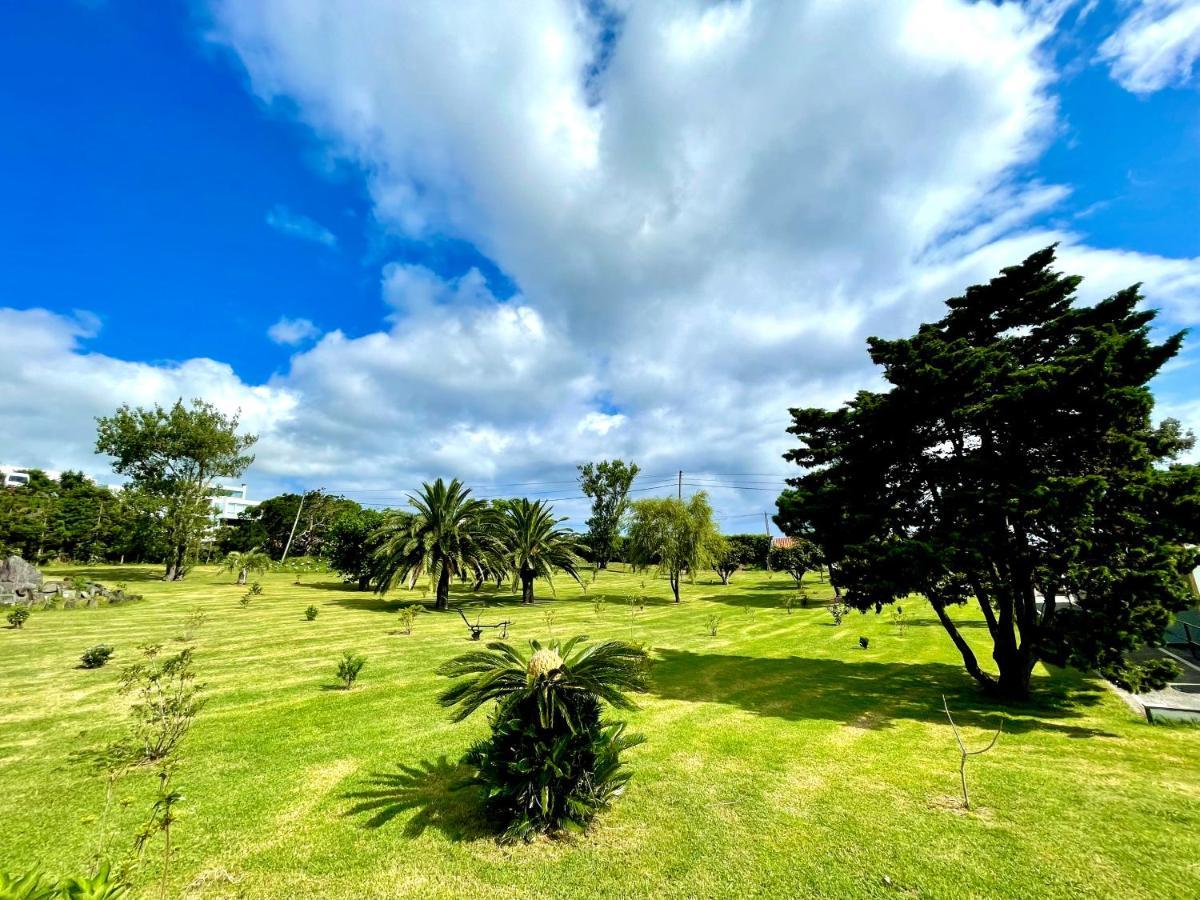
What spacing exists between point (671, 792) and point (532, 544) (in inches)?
1221

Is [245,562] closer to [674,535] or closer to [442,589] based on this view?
[442,589]

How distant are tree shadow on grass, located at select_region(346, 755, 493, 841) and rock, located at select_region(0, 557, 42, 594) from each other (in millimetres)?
36483

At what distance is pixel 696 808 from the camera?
8.32 metres

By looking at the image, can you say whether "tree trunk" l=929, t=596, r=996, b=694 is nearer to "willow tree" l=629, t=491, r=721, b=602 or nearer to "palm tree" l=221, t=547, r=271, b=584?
"willow tree" l=629, t=491, r=721, b=602

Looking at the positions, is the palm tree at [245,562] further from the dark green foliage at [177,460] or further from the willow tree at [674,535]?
the willow tree at [674,535]

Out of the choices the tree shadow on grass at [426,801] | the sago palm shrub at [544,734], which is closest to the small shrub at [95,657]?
the tree shadow on grass at [426,801]

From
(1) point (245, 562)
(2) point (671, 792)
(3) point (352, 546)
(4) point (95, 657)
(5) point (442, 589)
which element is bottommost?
(2) point (671, 792)

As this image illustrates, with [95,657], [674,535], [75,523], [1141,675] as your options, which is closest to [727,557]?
[674,535]

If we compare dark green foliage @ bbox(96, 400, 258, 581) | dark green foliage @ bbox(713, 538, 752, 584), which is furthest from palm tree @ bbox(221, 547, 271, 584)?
dark green foliage @ bbox(713, 538, 752, 584)

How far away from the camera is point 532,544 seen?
39.2 metres

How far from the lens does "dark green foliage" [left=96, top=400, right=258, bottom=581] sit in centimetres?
4650

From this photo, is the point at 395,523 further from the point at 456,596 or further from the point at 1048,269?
the point at 1048,269

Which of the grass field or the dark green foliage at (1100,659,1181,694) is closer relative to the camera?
the grass field

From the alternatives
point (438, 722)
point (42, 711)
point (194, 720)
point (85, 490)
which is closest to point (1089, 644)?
point (438, 722)
